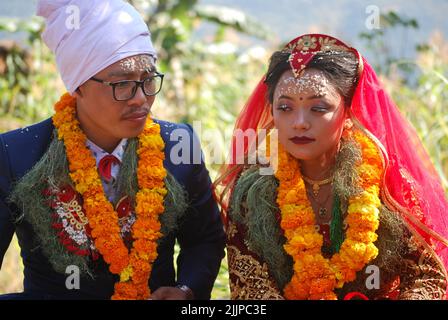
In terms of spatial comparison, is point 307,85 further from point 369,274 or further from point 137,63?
point 369,274

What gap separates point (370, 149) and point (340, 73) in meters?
0.42

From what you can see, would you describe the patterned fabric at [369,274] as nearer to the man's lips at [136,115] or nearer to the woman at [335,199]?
the woman at [335,199]

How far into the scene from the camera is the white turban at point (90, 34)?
3406 millimetres

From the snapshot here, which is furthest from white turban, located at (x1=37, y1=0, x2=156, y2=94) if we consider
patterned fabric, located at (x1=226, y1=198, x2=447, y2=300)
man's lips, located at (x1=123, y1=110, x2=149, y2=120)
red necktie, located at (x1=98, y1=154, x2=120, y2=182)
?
patterned fabric, located at (x1=226, y1=198, x2=447, y2=300)

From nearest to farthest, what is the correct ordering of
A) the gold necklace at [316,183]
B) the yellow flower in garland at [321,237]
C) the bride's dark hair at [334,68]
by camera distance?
the yellow flower in garland at [321,237], the bride's dark hair at [334,68], the gold necklace at [316,183]

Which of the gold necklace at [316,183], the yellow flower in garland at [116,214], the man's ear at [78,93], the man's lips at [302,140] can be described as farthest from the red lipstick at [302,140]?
the man's ear at [78,93]

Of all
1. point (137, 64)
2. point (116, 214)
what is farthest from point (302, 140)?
point (116, 214)

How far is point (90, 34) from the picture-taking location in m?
3.43

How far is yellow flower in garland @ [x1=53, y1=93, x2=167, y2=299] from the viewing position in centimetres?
347

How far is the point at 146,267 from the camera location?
3516 mm

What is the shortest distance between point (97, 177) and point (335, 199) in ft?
3.99

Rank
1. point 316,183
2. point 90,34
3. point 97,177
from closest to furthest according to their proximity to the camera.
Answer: point 90,34
point 97,177
point 316,183
